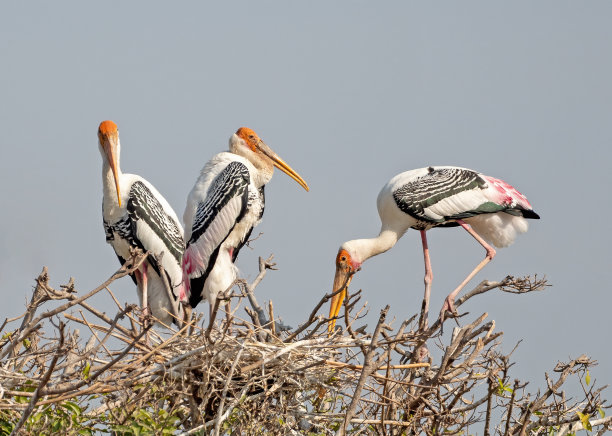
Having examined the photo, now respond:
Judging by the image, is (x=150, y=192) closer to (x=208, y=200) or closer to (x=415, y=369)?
(x=208, y=200)

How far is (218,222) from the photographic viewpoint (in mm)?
8234

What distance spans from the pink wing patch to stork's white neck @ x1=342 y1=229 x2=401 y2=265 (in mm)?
887

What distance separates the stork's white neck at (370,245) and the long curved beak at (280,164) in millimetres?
950

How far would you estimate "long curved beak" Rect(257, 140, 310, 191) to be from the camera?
8906 millimetres

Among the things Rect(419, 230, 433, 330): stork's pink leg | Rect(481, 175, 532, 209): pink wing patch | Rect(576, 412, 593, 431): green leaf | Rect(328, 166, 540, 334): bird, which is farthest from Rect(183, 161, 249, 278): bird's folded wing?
Rect(576, 412, 593, 431): green leaf

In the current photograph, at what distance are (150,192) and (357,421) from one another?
371 cm

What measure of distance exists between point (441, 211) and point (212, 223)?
209 centimetres

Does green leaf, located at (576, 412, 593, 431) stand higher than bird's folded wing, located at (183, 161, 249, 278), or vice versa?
bird's folded wing, located at (183, 161, 249, 278)

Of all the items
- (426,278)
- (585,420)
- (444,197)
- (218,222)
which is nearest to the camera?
(585,420)

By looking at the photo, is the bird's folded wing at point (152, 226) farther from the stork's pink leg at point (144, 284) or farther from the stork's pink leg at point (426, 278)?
the stork's pink leg at point (426, 278)

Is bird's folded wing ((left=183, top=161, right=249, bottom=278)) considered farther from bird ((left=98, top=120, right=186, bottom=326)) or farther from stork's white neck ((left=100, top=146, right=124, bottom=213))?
stork's white neck ((left=100, top=146, right=124, bottom=213))

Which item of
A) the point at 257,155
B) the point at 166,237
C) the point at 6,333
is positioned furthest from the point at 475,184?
the point at 6,333

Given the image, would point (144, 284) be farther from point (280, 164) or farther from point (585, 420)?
point (585, 420)

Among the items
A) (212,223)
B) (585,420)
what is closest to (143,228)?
(212,223)
